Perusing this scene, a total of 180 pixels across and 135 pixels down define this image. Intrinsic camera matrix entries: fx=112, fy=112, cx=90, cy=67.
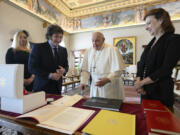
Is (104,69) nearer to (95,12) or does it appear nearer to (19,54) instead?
(19,54)

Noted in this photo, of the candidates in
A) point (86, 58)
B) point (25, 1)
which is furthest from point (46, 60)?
point (25, 1)

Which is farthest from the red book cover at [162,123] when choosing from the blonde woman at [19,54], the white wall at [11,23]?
the white wall at [11,23]

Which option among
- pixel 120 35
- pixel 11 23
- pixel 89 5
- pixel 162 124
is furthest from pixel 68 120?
pixel 89 5

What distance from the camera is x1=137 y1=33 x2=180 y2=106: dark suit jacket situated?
106 centimetres

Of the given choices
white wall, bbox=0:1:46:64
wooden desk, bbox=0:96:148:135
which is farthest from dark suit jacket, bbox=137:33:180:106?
white wall, bbox=0:1:46:64

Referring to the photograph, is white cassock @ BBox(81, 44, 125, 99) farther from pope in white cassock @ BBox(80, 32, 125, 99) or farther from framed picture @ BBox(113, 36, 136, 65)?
framed picture @ BBox(113, 36, 136, 65)

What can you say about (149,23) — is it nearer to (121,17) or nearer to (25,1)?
(25,1)

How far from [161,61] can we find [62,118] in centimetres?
108

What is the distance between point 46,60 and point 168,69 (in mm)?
1458

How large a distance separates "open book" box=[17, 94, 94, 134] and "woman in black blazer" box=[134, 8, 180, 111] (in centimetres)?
68

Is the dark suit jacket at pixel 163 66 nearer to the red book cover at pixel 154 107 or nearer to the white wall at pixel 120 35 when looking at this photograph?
the red book cover at pixel 154 107

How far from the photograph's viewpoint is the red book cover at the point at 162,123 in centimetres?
55

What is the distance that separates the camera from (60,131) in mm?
643

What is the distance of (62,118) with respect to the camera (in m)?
0.79
